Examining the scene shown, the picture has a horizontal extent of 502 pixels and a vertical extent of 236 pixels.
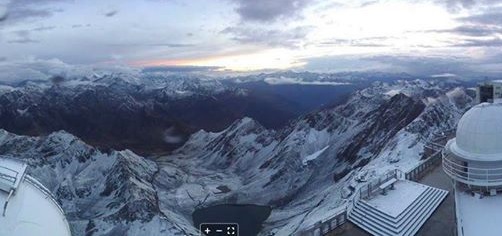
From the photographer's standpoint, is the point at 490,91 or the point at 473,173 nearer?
the point at 473,173

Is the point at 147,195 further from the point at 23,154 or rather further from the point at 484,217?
the point at 484,217

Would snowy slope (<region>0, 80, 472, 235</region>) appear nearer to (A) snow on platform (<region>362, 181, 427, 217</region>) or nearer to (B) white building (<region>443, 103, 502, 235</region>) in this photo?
(A) snow on platform (<region>362, 181, 427, 217</region>)

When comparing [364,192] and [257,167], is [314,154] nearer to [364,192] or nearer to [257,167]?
[257,167]

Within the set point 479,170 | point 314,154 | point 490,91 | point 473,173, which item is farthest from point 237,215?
point 479,170

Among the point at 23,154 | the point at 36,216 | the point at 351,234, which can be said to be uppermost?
the point at 36,216

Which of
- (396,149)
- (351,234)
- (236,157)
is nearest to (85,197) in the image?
(236,157)

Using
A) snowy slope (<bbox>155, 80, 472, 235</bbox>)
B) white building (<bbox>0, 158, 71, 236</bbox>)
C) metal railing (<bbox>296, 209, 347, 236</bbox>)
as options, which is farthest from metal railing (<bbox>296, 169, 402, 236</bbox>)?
snowy slope (<bbox>155, 80, 472, 235</bbox>)

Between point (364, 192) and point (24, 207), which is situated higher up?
point (24, 207)
